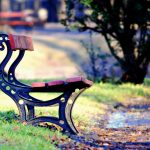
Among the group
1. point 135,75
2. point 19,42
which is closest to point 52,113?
point 19,42

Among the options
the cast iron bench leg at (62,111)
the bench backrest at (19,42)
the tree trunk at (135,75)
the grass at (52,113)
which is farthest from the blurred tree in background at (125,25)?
the cast iron bench leg at (62,111)

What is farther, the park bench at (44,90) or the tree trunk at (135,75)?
the tree trunk at (135,75)

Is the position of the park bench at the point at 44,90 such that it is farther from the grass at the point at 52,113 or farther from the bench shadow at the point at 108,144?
the bench shadow at the point at 108,144

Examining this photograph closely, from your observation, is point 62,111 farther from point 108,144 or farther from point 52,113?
point 52,113

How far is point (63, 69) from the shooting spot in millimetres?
31594

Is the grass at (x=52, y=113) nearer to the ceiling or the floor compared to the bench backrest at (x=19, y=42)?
nearer to the floor

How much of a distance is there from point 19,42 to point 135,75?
849 centimetres

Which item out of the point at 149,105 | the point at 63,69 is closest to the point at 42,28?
the point at 63,69

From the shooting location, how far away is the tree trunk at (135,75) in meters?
19.2

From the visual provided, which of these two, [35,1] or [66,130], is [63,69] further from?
[35,1]

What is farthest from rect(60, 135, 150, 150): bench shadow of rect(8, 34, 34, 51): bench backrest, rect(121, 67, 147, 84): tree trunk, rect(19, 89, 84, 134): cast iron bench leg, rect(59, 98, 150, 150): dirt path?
rect(121, 67, 147, 84): tree trunk

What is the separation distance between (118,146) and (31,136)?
1.13 m

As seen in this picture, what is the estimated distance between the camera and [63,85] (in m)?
10.3

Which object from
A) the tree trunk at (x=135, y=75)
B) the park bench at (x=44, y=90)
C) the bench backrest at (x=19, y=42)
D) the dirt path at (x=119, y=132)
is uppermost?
the bench backrest at (x=19, y=42)
